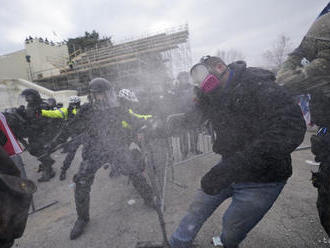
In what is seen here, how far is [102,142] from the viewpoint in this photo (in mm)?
2906

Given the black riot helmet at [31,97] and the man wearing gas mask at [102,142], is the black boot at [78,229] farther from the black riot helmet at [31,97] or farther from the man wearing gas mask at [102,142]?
the black riot helmet at [31,97]

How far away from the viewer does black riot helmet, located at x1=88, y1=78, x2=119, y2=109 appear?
9.80ft

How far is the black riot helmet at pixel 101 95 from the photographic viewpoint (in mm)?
2988

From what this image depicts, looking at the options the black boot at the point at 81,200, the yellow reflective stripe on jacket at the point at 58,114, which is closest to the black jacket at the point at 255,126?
the black boot at the point at 81,200

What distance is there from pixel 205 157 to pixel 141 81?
1542 centimetres

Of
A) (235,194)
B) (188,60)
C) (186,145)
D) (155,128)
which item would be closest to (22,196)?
(155,128)

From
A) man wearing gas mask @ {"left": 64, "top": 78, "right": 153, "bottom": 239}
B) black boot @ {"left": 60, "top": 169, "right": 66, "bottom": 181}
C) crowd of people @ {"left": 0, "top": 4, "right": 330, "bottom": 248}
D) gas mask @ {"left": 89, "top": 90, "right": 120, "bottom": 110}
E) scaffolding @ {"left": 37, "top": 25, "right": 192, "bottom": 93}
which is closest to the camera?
crowd of people @ {"left": 0, "top": 4, "right": 330, "bottom": 248}

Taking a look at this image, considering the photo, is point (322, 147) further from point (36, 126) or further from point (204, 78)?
point (36, 126)

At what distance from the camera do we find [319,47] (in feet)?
4.85

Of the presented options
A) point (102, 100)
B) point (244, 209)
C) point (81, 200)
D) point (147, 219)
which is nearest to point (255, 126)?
point (244, 209)

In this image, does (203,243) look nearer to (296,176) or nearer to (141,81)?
(296,176)

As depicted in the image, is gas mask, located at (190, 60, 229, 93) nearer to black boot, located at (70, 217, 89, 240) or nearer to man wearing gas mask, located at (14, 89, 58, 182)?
black boot, located at (70, 217, 89, 240)

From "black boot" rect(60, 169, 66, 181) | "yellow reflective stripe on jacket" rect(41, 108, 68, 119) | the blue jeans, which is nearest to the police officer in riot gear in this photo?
"yellow reflective stripe on jacket" rect(41, 108, 68, 119)

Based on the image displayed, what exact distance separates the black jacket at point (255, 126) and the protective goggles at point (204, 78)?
0.09m
